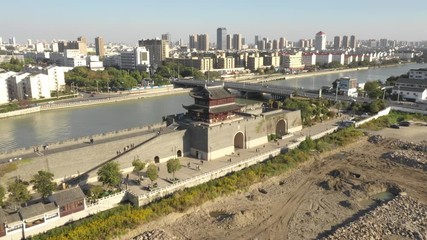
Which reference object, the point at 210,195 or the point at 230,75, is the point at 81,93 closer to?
the point at 230,75

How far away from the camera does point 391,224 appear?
14422 millimetres

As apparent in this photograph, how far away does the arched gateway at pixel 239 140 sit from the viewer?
23.2 m

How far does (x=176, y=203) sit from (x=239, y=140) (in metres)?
9.01

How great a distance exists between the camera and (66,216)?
1403 cm

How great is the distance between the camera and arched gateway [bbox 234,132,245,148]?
23250 millimetres

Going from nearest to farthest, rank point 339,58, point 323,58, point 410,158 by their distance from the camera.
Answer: point 410,158 → point 339,58 → point 323,58

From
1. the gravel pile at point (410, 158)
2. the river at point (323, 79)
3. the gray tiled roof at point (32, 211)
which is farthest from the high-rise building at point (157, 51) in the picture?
the gray tiled roof at point (32, 211)

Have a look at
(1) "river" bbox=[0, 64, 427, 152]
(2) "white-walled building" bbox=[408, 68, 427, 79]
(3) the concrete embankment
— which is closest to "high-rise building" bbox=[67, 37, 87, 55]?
(3) the concrete embankment

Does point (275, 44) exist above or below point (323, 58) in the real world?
above

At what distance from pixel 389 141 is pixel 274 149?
9.28 metres

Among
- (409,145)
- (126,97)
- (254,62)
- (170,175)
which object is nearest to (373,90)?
(409,145)

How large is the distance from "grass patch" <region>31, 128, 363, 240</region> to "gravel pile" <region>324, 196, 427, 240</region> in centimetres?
544

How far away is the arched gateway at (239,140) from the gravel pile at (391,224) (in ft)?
31.3

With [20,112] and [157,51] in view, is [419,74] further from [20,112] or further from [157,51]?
[157,51]
